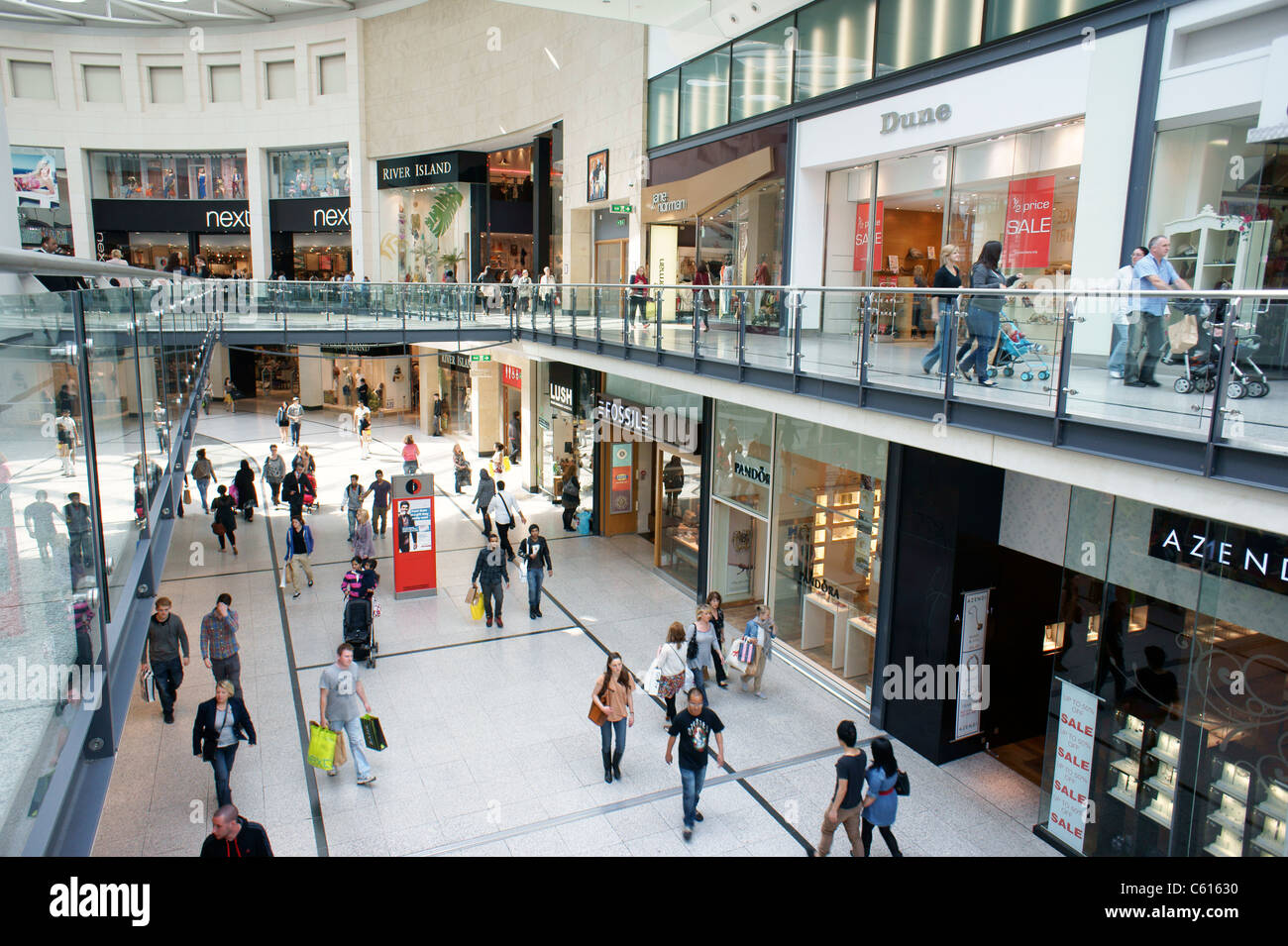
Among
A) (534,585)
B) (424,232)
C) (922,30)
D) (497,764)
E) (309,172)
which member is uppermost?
(309,172)

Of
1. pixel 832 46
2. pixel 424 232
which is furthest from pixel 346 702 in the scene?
pixel 424 232

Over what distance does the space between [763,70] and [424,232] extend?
22972 mm

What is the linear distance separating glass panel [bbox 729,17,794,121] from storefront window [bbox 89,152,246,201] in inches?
1181

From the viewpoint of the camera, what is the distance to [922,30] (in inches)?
454

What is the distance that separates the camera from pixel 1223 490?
17.3ft

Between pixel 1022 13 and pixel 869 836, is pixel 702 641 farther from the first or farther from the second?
pixel 1022 13

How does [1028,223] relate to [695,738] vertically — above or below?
above

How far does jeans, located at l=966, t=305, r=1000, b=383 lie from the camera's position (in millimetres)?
7035

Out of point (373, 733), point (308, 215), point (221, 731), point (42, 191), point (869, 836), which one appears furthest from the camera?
point (42, 191)

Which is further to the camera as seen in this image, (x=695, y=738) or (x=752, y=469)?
(x=752, y=469)

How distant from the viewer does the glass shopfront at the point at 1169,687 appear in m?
6.36

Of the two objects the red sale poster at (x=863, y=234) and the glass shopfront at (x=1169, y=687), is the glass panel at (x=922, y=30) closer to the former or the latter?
the red sale poster at (x=863, y=234)

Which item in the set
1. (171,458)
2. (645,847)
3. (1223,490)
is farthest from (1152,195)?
(171,458)

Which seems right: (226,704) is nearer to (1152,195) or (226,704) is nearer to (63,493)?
(63,493)
